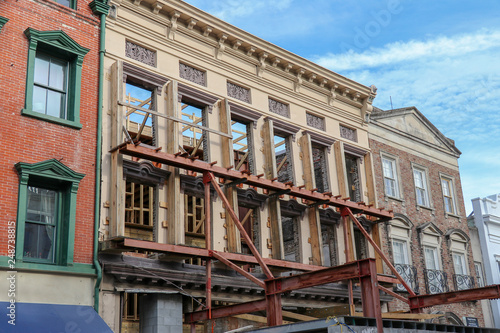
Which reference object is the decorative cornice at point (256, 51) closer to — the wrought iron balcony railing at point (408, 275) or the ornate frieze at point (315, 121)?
the ornate frieze at point (315, 121)

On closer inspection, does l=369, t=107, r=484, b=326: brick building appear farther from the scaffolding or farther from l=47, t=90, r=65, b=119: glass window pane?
l=47, t=90, r=65, b=119: glass window pane

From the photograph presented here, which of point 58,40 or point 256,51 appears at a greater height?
point 256,51

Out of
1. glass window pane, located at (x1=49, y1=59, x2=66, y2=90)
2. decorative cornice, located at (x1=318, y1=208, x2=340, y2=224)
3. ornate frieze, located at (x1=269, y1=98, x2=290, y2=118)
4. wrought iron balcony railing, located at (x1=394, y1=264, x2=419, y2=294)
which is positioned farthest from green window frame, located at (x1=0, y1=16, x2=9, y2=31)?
wrought iron balcony railing, located at (x1=394, y1=264, x2=419, y2=294)

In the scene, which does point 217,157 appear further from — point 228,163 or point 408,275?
point 408,275

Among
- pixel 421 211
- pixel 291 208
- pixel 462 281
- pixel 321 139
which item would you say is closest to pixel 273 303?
pixel 291 208

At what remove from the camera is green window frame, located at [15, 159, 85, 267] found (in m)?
14.7

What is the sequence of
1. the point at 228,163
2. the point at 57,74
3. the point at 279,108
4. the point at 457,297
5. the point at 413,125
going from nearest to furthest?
the point at 57,74 → the point at 457,297 → the point at 228,163 → the point at 279,108 → the point at 413,125

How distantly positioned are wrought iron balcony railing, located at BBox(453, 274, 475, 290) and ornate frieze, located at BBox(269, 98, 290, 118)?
37.5 feet

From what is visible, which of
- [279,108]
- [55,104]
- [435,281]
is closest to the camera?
[55,104]

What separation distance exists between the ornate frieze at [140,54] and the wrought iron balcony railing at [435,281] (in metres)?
14.9

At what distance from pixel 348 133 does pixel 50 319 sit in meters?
15.0

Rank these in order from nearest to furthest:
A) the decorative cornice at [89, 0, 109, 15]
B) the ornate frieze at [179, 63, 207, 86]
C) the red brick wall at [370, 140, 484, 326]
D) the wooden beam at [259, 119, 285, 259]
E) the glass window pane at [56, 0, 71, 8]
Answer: the glass window pane at [56, 0, 71, 8] → the decorative cornice at [89, 0, 109, 15] → the ornate frieze at [179, 63, 207, 86] → the wooden beam at [259, 119, 285, 259] → the red brick wall at [370, 140, 484, 326]

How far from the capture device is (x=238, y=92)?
2125 centimetres

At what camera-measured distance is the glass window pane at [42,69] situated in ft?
53.7
